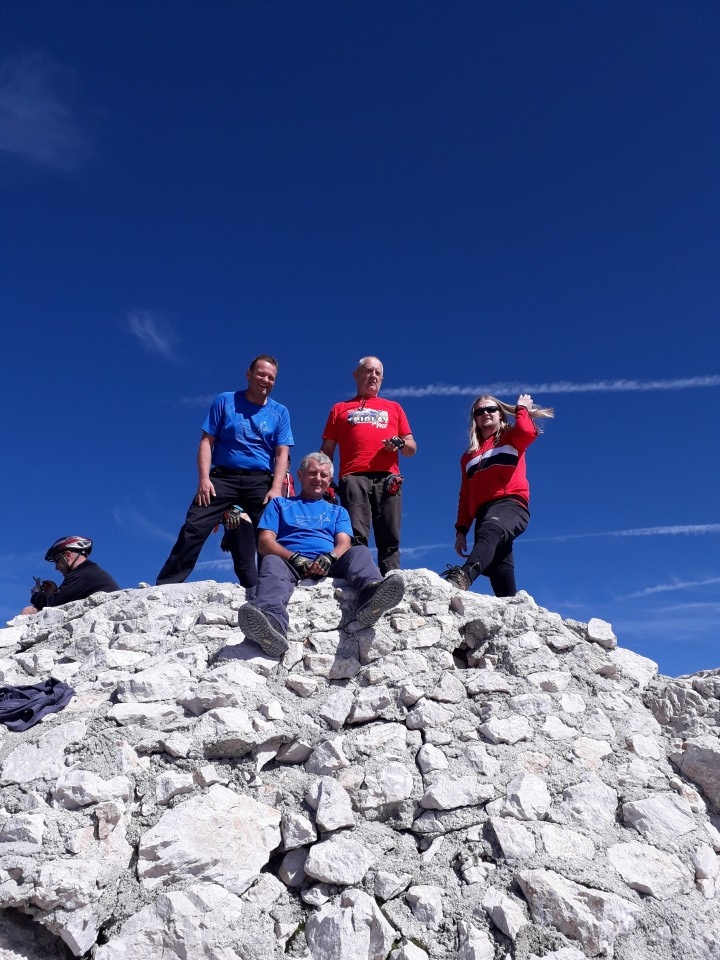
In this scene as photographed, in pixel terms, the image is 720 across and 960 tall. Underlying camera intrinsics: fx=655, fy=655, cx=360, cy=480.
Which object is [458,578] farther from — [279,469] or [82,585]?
[82,585]

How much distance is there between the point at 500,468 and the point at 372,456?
1.35m

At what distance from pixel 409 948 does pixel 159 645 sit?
119 inches

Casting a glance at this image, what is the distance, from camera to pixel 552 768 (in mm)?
4566

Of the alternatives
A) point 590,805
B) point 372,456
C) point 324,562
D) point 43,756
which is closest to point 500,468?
point 372,456

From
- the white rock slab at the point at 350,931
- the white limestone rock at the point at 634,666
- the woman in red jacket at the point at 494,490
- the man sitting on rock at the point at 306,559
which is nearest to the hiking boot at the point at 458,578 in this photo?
the woman in red jacket at the point at 494,490

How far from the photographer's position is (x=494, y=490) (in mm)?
6539

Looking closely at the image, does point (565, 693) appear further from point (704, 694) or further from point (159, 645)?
point (159, 645)

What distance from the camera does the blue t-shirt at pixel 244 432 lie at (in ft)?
22.6

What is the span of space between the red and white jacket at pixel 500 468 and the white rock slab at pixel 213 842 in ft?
11.8

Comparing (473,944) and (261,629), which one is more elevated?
(261,629)

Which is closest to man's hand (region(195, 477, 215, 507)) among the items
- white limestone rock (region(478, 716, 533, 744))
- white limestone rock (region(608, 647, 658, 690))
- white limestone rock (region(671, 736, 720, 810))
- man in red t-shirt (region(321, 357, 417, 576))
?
man in red t-shirt (region(321, 357, 417, 576))

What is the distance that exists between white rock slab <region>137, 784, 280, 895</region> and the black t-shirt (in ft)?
10.5

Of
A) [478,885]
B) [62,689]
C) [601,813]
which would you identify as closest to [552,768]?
[601,813]

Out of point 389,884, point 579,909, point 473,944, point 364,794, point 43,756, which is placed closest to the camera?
point 473,944
